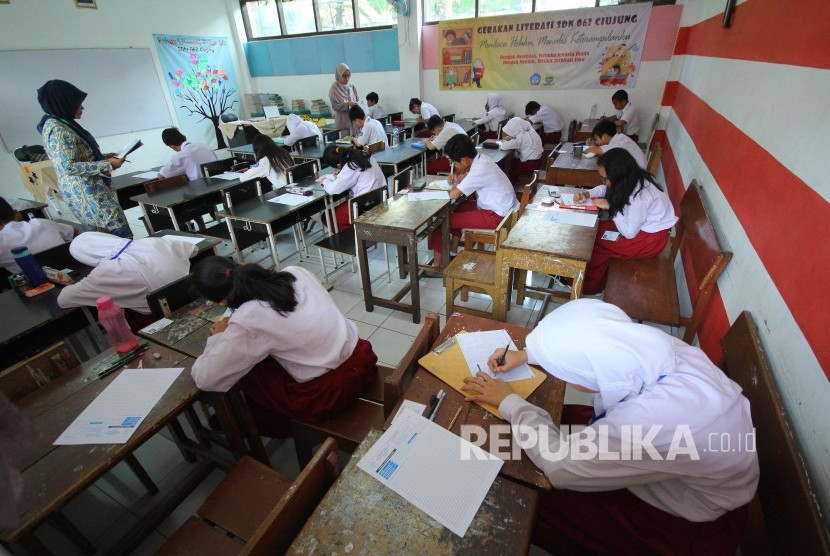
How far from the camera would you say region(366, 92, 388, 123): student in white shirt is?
706 centimetres

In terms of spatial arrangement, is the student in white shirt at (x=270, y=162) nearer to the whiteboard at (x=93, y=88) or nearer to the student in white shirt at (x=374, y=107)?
the student in white shirt at (x=374, y=107)

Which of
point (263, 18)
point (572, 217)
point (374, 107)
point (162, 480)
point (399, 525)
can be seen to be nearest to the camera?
point (399, 525)

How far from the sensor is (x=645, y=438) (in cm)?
94

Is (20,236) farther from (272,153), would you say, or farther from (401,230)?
(401,230)

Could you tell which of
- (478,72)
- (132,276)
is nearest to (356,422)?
(132,276)

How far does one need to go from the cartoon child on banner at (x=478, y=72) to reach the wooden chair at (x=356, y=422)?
6.71 meters

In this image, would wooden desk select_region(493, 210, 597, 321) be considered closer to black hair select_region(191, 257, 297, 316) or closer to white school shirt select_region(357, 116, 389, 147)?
black hair select_region(191, 257, 297, 316)

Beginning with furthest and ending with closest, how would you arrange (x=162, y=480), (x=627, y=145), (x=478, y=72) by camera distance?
(x=478, y=72)
(x=627, y=145)
(x=162, y=480)

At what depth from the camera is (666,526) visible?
1.07 meters

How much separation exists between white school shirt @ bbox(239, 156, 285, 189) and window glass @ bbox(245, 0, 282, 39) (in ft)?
19.5

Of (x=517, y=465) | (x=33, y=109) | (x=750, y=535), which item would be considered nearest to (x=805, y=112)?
(x=750, y=535)

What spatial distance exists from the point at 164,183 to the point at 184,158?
512mm

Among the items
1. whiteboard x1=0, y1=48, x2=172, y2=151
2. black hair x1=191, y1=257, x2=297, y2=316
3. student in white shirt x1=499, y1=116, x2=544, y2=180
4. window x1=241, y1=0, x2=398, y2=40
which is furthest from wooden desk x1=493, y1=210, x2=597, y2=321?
whiteboard x1=0, y1=48, x2=172, y2=151

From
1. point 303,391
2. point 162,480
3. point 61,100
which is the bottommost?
point 162,480
